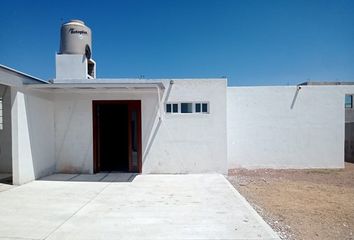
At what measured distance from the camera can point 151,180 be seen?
8.96 meters

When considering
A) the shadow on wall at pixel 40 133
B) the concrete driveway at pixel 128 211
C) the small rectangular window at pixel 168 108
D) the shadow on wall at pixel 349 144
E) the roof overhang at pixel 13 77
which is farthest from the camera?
the shadow on wall at pixel 349 144

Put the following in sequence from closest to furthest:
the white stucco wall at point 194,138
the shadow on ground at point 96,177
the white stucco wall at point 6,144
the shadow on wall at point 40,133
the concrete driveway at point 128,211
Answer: the concrete driveway at point 128,211 < the shadow on wall at point 40,133 < the shadow on ground at point 96,177 < the white stucco wall at point 194,138 < the white stucco wall at point 6,144

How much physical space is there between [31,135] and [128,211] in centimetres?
482

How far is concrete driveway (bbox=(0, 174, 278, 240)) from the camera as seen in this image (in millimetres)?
4562

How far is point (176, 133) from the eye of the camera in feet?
32.9

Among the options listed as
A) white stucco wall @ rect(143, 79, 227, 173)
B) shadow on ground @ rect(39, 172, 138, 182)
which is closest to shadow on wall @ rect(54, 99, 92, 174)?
shadow on ground @ rect(39, 172, 138, 182)

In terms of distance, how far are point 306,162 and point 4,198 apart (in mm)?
10553

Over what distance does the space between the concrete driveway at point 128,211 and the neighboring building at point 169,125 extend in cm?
142

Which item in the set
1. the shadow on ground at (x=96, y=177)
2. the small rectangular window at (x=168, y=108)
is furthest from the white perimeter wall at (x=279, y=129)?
the shadow on ground at (x=96, y=177)

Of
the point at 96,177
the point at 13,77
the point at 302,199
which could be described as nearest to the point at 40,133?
the point at 13,77

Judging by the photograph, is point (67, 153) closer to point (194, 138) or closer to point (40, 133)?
point (40, 133)

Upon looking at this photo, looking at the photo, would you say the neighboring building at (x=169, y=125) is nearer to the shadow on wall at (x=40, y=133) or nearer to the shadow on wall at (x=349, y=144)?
the shadow on wall at (x=40, y=133)

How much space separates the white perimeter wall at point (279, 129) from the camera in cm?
1148

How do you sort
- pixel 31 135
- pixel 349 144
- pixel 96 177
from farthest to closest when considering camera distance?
pixel 349 144 < pixel 96 177 < pixel 31 135
